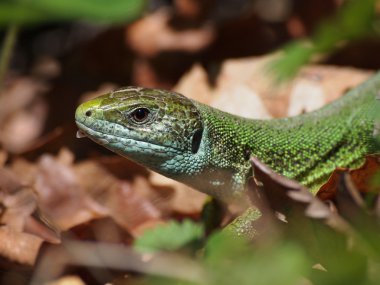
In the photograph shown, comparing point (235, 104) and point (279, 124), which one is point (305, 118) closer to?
point (279, 124)

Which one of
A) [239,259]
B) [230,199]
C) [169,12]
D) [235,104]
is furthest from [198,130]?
[169,12]

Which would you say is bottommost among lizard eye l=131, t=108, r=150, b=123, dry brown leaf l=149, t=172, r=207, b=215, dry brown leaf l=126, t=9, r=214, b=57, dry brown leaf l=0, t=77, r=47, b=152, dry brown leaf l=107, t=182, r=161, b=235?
dry brown leaf l=0, t=77, r=47, b=152

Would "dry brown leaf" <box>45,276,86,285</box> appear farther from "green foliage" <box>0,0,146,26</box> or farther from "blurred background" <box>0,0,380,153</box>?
"blurred background" <box>0,0,380,153</box>

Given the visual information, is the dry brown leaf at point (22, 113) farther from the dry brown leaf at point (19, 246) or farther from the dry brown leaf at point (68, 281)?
the dry brown leaf at point (68, 281)

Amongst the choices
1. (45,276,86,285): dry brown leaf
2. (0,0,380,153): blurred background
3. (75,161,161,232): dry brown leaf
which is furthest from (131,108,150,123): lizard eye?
(0,0,380,153): blurred background

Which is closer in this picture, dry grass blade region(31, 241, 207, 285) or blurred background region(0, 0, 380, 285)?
blurred background region(0, 0, 380, 285)

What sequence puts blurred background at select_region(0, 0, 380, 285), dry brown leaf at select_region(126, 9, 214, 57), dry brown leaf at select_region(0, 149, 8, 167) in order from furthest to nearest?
dry brown leaf at select_region(126, 9, 214, 57), dry brown leaf at select_region(0, 149, 8, 167), blurred background at select_region(0, 0, 380, 285)

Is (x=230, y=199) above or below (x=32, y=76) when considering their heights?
above
